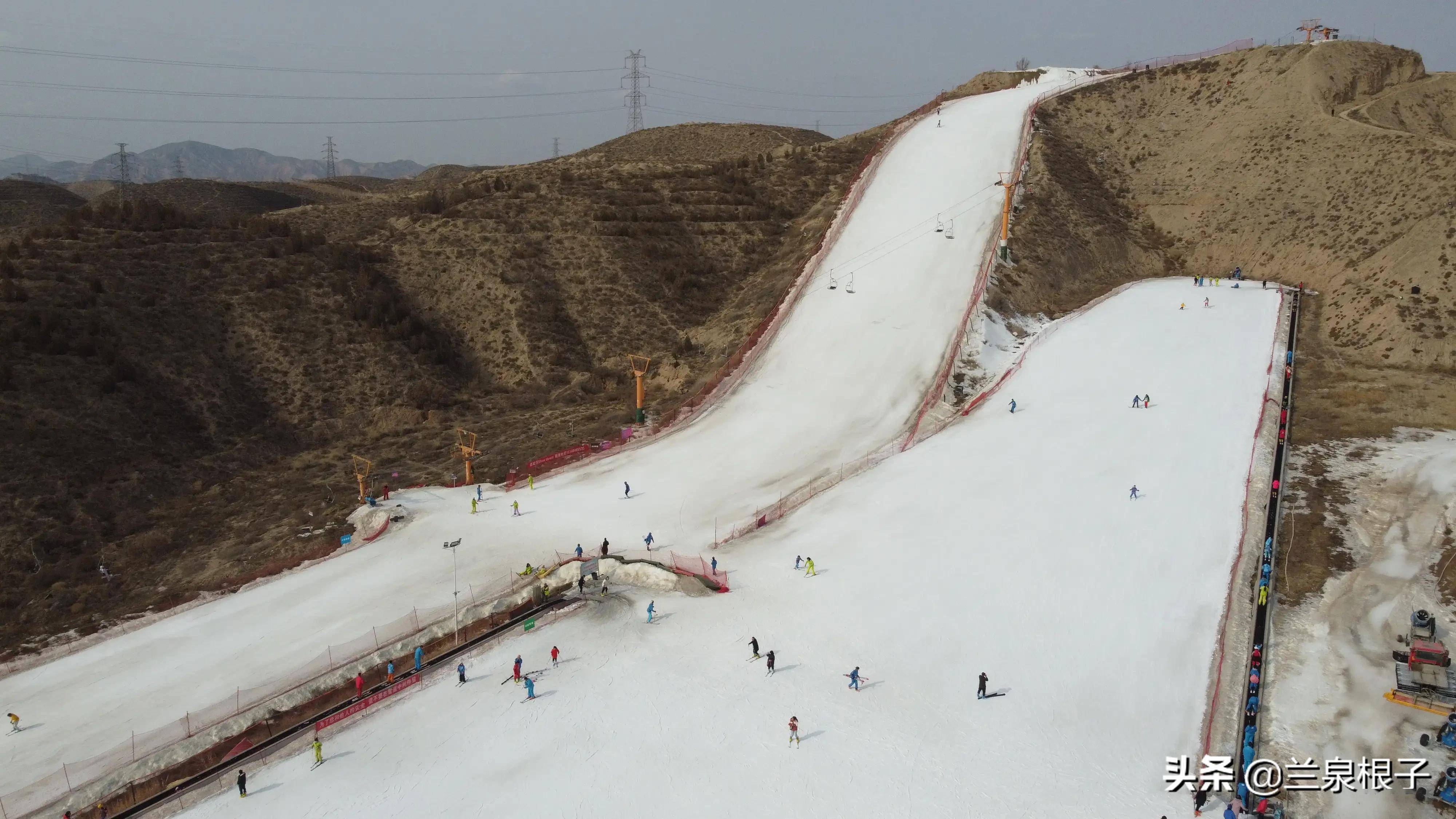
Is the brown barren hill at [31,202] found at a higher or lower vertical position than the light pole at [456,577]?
higher

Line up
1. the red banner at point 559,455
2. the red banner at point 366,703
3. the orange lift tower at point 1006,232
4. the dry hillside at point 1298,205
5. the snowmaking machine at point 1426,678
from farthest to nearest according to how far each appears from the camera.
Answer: the orange lift tower at point 1006,232, the dry hillside at point 1298,205, the red banner at point 559,455, the red banner at point 366,703, the snowmaking machine at point 1426,678

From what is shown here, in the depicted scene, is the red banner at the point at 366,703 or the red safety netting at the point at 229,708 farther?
the red banner at the point at 366,703

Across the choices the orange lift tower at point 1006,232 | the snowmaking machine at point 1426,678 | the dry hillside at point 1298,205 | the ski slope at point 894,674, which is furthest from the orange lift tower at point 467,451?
the snowmaking machine at point 1426,678

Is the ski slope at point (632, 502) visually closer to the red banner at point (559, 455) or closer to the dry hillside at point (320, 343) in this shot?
the red banner at point (559, 455)

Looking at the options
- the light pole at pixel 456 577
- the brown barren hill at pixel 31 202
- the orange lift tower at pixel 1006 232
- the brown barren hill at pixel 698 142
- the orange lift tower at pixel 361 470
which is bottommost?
the light pole at pixel 456 577

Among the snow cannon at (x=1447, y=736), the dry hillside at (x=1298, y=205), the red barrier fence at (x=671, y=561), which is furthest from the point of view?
the dry hillside at (x=1298, y=205)

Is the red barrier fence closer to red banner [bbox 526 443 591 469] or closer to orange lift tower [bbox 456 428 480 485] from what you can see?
red banner [bbox 526 443 591 469]
